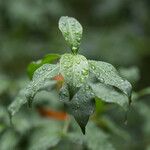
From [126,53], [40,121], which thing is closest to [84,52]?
[126,53]

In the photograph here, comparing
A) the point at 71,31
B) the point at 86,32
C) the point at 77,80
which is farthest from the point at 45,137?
the point at 86,32

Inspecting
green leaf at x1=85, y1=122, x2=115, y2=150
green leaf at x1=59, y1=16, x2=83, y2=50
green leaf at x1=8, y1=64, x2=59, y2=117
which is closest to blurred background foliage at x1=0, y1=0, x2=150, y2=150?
green leaf at x1=85, y1=122, x2=115, y2=150

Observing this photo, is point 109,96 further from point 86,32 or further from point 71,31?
point 86,32

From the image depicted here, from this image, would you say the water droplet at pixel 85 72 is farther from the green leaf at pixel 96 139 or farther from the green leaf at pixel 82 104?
the green leaf at pixel 96 139

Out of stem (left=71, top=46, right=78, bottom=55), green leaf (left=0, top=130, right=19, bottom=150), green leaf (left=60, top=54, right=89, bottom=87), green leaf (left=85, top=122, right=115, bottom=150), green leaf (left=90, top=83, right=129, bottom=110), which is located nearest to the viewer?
green leaf (left=60, top=54, right=89, bottom=87)

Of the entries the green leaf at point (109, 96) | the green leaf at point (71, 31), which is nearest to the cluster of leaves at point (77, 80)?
the green leaf at point (71, 31)

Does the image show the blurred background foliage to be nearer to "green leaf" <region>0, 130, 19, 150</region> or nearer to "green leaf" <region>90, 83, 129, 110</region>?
"green leaf" <region>0, 130, 19, 150</region>

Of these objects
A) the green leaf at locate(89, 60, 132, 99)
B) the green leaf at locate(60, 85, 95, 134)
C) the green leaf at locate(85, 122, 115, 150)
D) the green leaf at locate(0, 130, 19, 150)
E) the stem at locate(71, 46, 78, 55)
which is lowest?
the green leaf at locate(0, 130, 19, 150)
